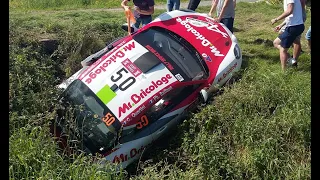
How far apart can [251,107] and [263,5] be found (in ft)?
29.2

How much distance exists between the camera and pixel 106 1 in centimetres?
1661

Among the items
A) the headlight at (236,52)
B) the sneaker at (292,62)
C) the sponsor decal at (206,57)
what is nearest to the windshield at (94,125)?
the sponsor decal at (206,57)

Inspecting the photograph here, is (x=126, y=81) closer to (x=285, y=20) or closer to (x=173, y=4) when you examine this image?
(x=285, y=20)

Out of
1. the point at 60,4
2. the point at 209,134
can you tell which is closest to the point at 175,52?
the point at 209,134

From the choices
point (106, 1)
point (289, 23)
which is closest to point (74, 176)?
point (289, 23)

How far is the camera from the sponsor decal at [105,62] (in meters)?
6.54

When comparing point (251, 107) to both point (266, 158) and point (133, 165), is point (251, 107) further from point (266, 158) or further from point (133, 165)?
point (133, 165)

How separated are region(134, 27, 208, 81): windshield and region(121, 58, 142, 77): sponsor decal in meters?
0.42

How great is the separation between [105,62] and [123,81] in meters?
0.58

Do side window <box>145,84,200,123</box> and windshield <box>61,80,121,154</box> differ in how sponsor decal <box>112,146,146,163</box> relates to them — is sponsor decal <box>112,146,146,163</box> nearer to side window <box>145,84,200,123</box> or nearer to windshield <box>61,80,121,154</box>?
windshield <box>61,80,121,154</box>

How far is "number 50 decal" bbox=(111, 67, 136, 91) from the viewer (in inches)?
249

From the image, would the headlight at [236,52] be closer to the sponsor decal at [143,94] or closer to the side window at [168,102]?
the side window at [168,102]

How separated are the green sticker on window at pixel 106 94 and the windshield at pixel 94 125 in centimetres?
6

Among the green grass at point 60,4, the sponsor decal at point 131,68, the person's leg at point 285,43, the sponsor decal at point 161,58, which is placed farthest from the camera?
the green grass at point 60,4
